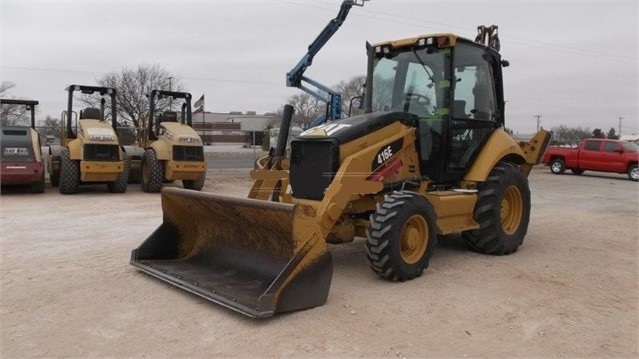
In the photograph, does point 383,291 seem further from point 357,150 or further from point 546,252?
point 546,252

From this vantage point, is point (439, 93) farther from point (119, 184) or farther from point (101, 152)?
point (119, 184)

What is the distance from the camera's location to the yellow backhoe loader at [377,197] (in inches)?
191

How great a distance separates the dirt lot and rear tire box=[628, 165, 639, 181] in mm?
16721

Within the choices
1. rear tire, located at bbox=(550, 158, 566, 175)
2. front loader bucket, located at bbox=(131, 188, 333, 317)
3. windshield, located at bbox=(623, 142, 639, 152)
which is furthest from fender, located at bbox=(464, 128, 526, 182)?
rear tire, located at bbox=(550, 158, 566, 175)

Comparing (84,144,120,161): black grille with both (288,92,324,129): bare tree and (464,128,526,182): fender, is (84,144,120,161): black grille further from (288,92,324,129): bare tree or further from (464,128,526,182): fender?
(288,92,324,129): bare tree

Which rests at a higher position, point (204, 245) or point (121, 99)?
point (121, 99)

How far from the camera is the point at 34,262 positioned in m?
6.20

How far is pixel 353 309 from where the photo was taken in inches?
185

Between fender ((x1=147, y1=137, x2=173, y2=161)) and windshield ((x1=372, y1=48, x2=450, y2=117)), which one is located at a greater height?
windshield ((x1=372, y1=48, x2=450, y2=117))

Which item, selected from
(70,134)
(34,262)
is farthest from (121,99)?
(34,262)

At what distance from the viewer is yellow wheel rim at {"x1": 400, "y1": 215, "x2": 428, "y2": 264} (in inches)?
217

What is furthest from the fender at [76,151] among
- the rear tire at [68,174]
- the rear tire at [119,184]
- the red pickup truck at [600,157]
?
the red pickup truck at [600,157]

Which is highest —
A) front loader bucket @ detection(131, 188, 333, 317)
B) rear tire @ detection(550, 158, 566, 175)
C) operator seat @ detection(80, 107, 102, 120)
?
operator seat @ detection(80, 107, 102, 120)

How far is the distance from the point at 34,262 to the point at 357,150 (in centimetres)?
392
